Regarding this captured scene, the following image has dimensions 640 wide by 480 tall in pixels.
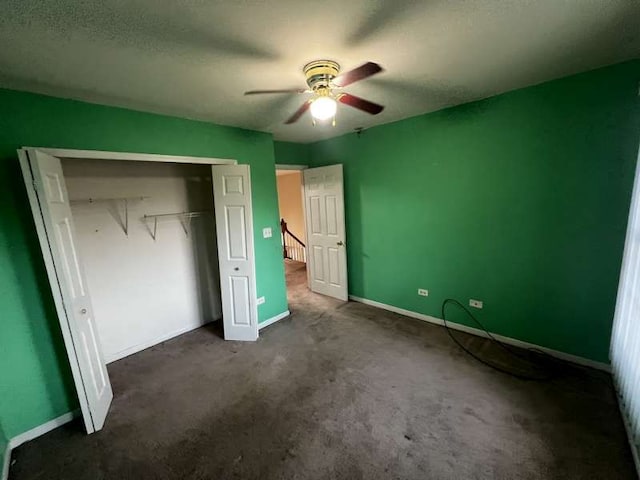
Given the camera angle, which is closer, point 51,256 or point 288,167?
point 51,256

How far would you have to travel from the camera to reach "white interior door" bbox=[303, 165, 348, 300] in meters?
4.16

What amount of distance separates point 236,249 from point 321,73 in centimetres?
209

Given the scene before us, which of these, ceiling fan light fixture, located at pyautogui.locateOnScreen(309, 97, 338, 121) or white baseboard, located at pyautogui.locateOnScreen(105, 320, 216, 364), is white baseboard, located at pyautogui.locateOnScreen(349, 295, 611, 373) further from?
ceiling fan light fixture, located at pyautogui.locateOnScreen(309, 97, 338, 121)

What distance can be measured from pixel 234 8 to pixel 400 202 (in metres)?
2.83

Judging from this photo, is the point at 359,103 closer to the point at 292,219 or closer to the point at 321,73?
the point at 321,73

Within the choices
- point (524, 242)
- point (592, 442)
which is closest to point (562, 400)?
point (592, 442)

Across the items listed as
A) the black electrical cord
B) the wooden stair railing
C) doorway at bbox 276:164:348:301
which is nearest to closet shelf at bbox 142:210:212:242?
doorway at bbox 276:164:348:301

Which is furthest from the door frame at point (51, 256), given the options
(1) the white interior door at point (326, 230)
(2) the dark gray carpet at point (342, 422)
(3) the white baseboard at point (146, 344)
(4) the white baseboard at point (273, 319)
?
(1) the white interior door at point (326, 230)

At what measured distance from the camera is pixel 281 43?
1.53 metres

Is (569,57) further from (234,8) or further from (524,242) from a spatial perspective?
(234,8)

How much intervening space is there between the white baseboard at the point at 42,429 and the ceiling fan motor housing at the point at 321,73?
3217mm

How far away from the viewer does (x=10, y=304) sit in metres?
1.97

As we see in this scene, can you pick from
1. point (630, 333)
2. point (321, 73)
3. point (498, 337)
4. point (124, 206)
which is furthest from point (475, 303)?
point (124, 206)

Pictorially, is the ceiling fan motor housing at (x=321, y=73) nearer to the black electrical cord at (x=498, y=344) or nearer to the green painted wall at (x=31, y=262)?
the green painted wall at (x=31, y=262)
